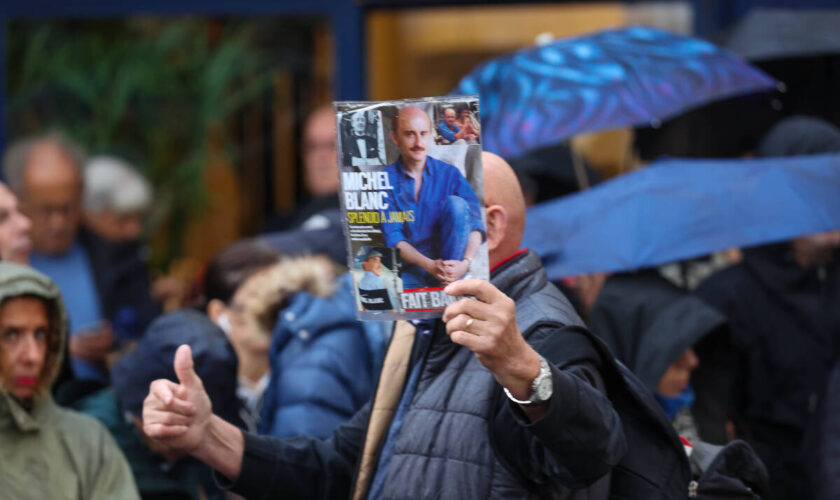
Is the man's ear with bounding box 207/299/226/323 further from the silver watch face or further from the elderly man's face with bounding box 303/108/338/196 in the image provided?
the silver watch face

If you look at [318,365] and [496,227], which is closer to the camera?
[496,227]

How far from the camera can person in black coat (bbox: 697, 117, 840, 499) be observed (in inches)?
195

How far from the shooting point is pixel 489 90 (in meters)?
5.39

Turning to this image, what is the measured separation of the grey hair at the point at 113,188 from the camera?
680 centimetres

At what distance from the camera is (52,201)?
596 cm

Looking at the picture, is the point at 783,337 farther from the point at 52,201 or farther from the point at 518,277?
the point at 52,201

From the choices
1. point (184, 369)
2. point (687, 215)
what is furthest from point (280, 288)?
point (184, 369)

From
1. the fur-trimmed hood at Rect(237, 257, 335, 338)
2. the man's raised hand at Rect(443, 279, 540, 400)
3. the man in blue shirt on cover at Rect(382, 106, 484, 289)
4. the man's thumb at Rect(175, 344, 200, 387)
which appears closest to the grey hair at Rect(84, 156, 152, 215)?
the fur-trimmed hood at Rect(237, 257, 335, 338)

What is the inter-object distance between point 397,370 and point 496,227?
0.51 metres

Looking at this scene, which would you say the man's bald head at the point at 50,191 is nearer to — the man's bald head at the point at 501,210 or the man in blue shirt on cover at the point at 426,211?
the man's bald head at the point at 501,210

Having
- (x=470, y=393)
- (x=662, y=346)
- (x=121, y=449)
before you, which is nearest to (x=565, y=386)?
(x=470, y=393)

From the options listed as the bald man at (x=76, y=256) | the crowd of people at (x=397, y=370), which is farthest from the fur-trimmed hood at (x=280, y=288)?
the bald man at (x=76, y=256)

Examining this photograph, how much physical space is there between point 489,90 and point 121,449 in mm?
2151

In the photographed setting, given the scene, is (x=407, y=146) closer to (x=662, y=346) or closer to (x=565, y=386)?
(x=565, y=386)
